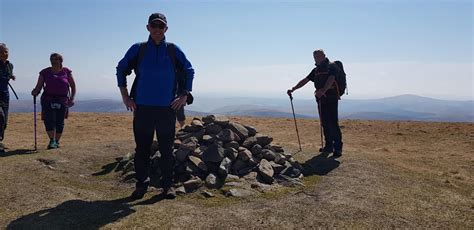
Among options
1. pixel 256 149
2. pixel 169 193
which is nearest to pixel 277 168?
pixel 256 149

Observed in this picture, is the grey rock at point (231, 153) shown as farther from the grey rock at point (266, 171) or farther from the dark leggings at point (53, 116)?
the dark leggings at point (53, 116)

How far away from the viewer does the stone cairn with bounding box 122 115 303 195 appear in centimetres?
916

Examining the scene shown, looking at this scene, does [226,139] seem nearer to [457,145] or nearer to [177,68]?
[177,68]

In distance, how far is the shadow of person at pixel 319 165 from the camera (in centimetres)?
1063

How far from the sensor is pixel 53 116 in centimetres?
1222

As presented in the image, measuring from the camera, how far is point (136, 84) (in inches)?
287

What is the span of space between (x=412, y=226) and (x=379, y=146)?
11.0m

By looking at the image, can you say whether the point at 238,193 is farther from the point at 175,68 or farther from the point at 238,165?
the point at 175,68

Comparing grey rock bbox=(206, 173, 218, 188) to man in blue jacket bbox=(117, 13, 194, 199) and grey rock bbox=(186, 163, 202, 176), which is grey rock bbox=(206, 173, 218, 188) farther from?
man in blue jacket bbox=(117, 13, 194, 199)

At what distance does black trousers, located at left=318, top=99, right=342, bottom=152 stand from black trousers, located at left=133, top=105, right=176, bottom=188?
6.52 metres

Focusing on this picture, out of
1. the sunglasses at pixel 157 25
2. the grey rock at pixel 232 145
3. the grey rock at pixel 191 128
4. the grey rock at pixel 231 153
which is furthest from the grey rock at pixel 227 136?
the sunglasses at pixel 157 25

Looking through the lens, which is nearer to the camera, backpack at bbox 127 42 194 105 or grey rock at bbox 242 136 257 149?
backpack at bbox 127 42 194 105

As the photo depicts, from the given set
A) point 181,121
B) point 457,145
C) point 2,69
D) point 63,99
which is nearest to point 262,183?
point 181,121

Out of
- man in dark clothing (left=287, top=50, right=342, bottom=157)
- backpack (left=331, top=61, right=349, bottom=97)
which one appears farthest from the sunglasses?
backpack (left=331, top=61, right=349, bottom=97)
